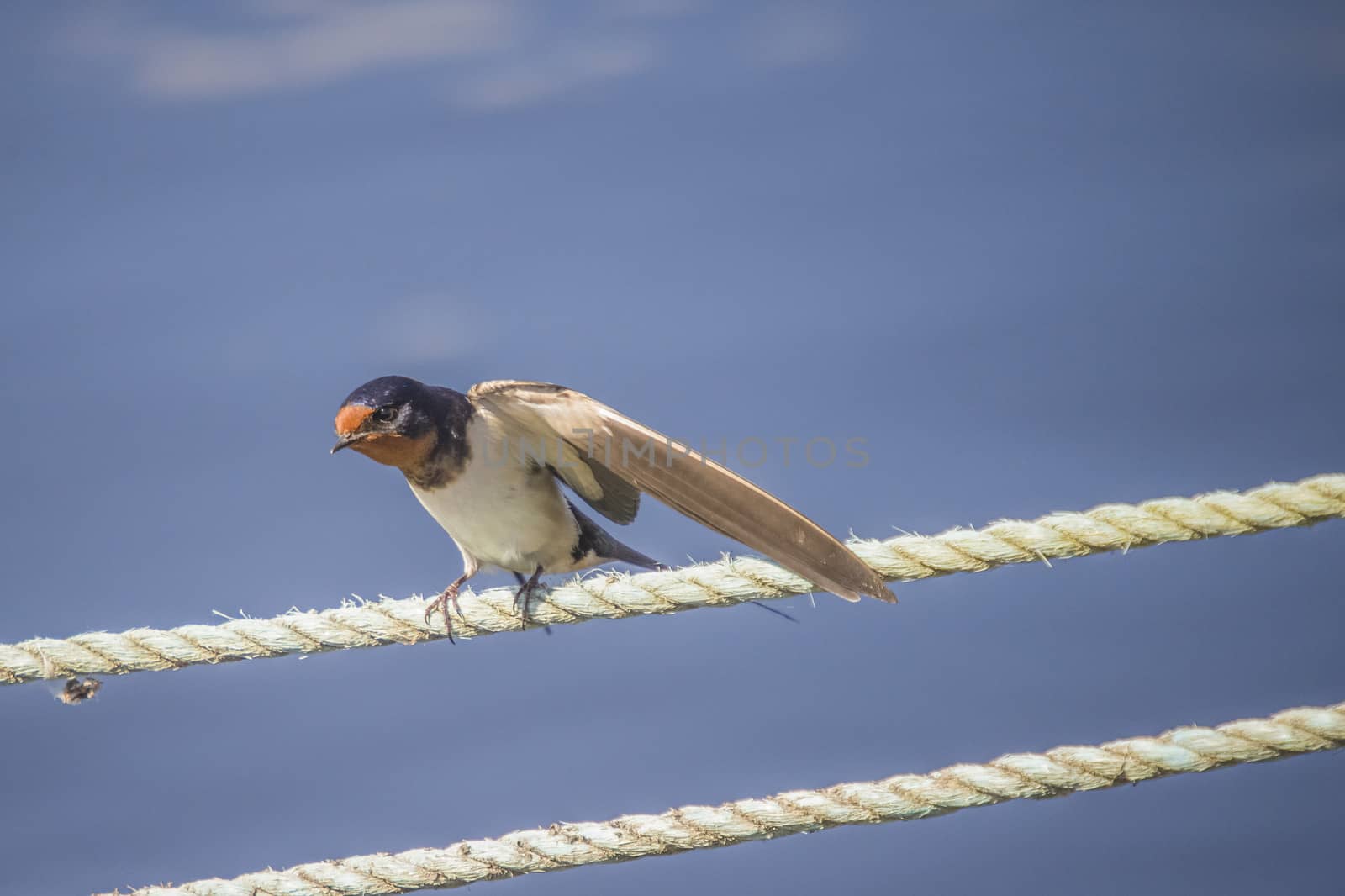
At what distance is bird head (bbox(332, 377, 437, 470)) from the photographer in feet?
5.99

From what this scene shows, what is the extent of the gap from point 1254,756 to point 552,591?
0.82 metres

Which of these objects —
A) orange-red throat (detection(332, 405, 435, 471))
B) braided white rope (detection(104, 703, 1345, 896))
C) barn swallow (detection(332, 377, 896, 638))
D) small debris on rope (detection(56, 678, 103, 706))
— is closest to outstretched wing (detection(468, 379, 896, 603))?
barn swallow (detection(332, 377, 896, 638))

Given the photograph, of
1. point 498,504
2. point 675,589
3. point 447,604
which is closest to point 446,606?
point 447,604

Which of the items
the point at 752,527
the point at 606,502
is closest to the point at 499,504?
the point at 606,502

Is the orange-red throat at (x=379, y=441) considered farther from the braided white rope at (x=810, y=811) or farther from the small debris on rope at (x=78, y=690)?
the braided white rope at (x=810, y=811)

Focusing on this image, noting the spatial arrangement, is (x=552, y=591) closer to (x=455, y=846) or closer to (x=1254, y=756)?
(x=455, y=846)

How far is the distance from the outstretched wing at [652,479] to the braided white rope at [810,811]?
238 millimetres

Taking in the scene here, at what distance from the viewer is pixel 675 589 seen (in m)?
1.36

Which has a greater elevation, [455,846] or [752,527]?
[752,527]

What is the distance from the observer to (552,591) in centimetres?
151

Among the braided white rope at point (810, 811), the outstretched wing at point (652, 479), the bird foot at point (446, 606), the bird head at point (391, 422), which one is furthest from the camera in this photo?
the bird head at point (391, 422)

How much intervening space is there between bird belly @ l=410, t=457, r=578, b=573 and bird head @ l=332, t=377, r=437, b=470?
0.09 m

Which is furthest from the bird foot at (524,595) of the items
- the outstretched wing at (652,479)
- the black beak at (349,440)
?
the black beak at (349,440)

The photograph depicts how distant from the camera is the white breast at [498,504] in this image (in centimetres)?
189
